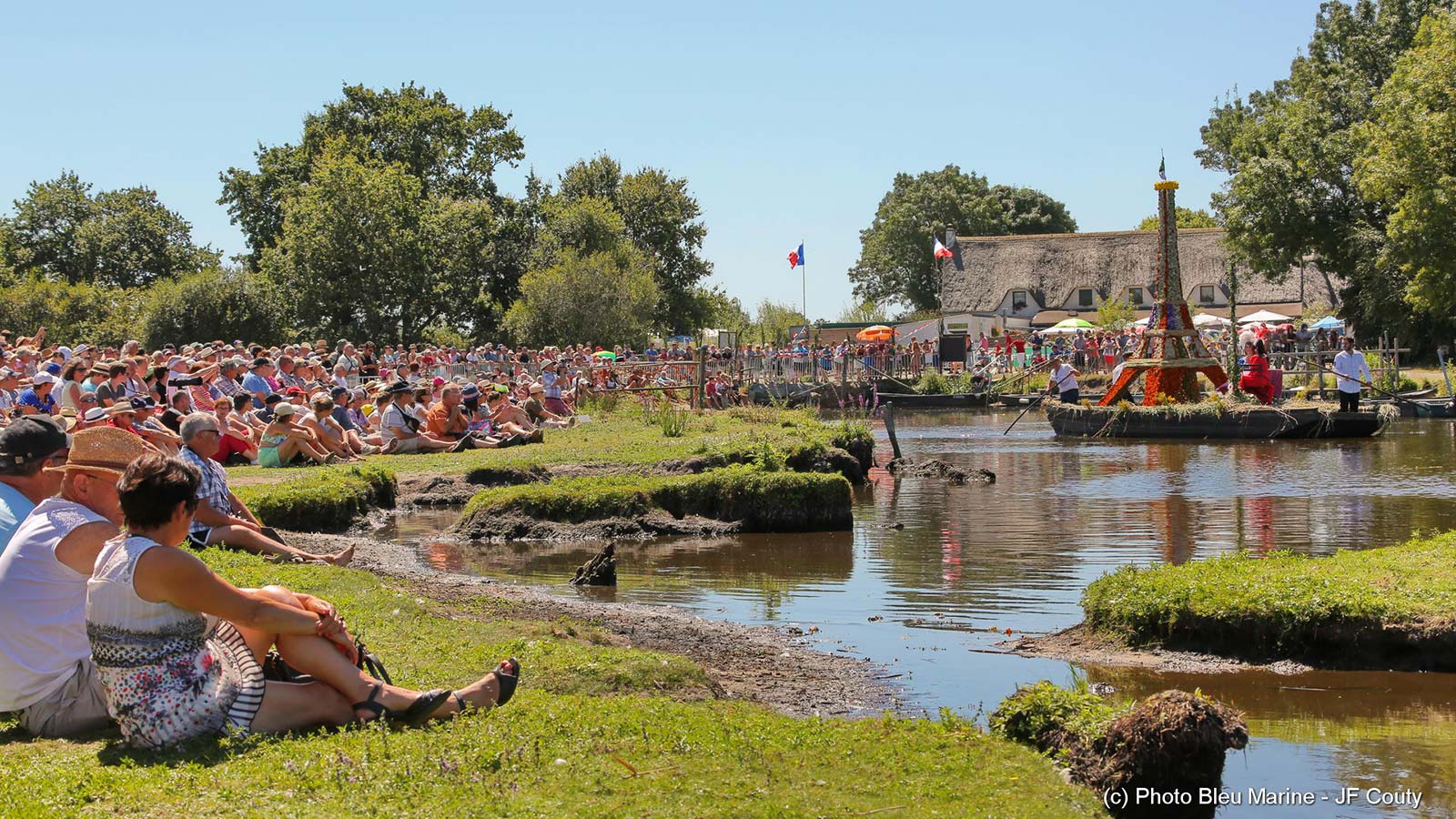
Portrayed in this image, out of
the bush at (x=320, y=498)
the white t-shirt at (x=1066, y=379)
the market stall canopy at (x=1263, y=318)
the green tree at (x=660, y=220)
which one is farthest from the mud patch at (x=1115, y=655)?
the green tree at (x=660, y=220)

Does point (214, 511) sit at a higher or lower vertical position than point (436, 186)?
lower

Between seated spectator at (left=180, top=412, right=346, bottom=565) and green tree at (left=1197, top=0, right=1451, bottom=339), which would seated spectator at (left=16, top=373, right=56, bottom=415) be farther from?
green tree at (left=1197, top=0, right=1451, bottom=339)

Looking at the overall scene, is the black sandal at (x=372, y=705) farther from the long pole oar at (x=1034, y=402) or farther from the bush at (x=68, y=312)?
the bush at (x=68, y=312)

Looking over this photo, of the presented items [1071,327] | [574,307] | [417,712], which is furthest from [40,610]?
[1071,327]

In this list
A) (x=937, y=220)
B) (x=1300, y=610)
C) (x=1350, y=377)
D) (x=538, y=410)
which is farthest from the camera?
(x=937, y=220)

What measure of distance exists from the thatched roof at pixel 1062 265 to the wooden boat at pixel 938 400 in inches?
974

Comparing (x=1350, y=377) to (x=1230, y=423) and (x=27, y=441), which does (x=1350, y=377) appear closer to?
(x=1230, y=423)

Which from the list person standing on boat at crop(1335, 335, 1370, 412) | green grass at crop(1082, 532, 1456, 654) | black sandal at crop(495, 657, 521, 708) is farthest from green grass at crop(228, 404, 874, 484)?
person standing on boat at crop(1335, 335, 1370, 412)

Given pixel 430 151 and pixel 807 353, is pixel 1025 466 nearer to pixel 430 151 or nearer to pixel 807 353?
pixel 807 353

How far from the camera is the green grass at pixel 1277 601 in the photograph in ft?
32.3

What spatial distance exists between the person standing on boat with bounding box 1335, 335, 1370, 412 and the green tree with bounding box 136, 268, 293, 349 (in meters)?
37.1

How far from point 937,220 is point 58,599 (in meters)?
100

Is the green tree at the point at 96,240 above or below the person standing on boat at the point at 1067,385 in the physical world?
above

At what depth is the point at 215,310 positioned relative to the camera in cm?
4975
